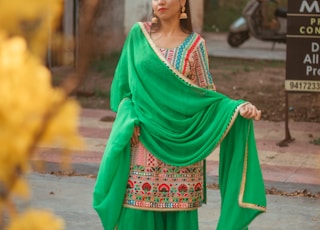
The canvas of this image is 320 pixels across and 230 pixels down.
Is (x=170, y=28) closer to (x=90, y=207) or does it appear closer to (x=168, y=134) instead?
(x=168, y=134)

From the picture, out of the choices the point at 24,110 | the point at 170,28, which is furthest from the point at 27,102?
the point at 170,28

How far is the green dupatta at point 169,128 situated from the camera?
5.35 meters

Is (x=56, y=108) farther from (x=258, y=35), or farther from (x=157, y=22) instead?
(x=258, y=35)

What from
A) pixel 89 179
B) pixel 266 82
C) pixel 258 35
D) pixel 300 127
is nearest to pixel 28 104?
pixel 89 179

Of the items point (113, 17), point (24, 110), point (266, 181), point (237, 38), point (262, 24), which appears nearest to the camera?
point (24, 110)

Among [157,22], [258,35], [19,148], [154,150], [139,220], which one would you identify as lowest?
[258,35]

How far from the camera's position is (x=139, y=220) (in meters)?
5.46

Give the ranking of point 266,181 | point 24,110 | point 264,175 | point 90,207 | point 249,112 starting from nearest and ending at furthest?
1. point 24,110
2. point 249,112
3. point 90,207
4. point 266,181
5. point 264,175

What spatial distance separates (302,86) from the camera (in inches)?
421

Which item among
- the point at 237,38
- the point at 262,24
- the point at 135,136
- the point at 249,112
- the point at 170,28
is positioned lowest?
the point at 237,38

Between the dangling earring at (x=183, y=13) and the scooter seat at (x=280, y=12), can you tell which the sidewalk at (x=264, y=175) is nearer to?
the dangling earring at (x=183, y=13)

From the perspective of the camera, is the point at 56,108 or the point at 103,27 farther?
the point at 103,27

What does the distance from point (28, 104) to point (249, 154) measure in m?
3.79

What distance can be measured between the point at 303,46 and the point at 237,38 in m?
10.6
